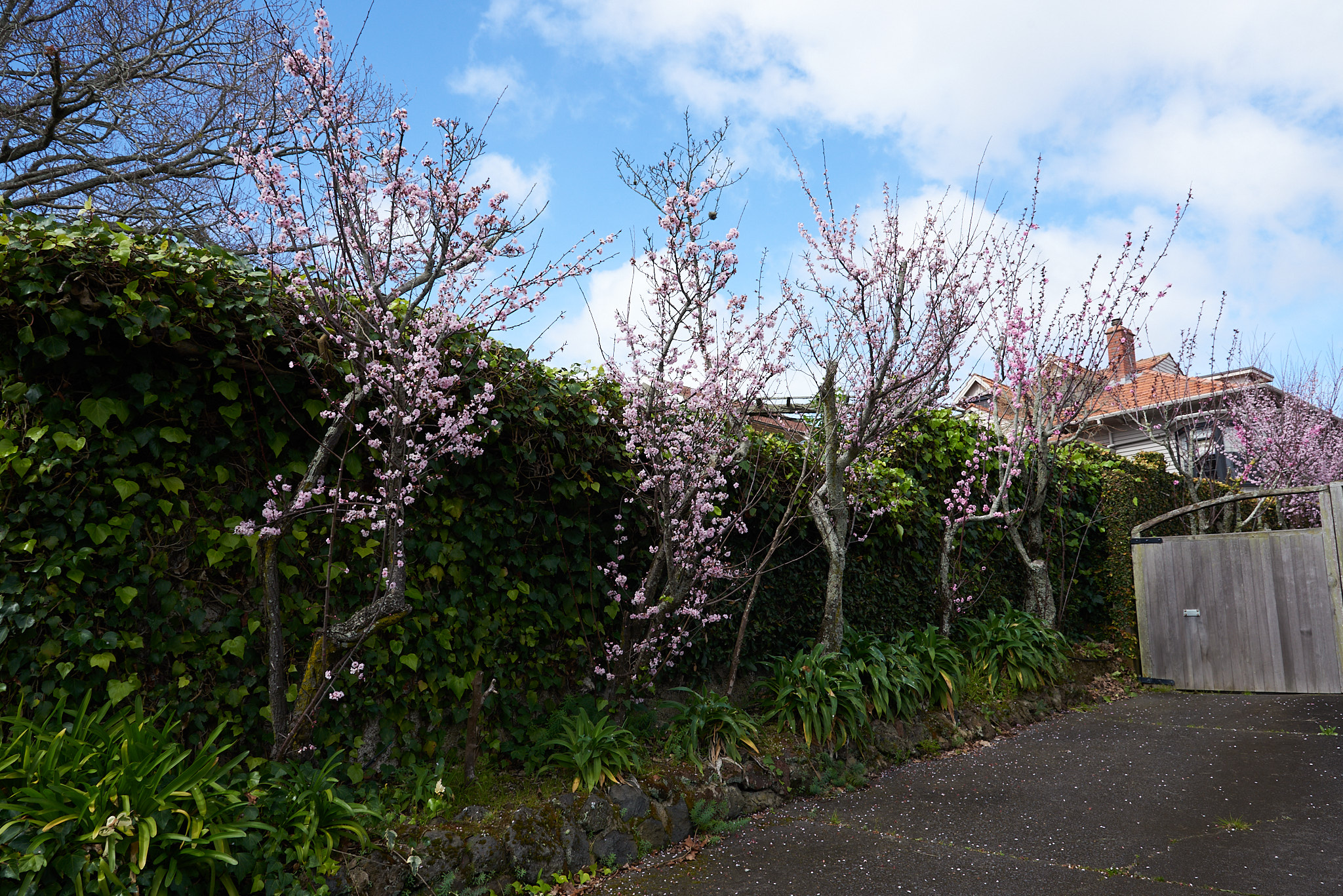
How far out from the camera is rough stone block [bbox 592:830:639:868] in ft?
13.0

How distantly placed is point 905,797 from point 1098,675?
5.05 metres

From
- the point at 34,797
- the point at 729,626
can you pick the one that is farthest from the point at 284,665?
the point at 729,626

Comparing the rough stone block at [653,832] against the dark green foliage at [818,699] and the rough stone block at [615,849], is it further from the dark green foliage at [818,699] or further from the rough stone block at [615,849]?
the dark green foliage at [818,699]

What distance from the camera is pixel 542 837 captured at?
385cm

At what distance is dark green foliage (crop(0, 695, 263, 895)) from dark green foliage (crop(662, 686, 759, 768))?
2.50 m

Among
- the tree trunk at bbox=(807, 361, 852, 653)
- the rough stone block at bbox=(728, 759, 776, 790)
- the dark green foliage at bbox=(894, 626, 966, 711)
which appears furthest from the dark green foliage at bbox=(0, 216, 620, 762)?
the dark green foliage at bbox=(894, 626, 966, 711)

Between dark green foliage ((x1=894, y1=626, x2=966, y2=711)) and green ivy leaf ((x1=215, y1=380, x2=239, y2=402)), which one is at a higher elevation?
green ivy leaf ((x1=215, y1=380, x2=239, y2=402))

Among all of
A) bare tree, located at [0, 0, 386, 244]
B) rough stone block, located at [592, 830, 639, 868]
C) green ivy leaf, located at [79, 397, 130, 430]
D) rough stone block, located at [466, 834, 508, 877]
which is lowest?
rough stone block, located at [592, 830, 639, 868]

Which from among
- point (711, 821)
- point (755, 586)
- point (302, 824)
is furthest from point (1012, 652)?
point (302, 824)

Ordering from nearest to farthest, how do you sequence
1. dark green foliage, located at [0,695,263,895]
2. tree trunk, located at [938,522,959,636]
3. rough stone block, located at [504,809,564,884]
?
dark green foliage, located at [0,695,263,895] < rough stone block, located at [504,809,564,884] < tree trunk, located at [938,522,959,636]

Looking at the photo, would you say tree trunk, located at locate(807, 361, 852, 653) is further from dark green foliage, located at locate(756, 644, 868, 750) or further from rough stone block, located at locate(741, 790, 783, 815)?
rough stone block, located at locate(741, 790, 783, 815)

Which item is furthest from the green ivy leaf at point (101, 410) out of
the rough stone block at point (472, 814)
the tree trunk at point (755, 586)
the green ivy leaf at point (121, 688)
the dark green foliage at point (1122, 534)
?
the dark green foliage at point (1122, 534)

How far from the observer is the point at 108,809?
9.53 feet

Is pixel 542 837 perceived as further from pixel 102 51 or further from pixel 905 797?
pixel 102 51
